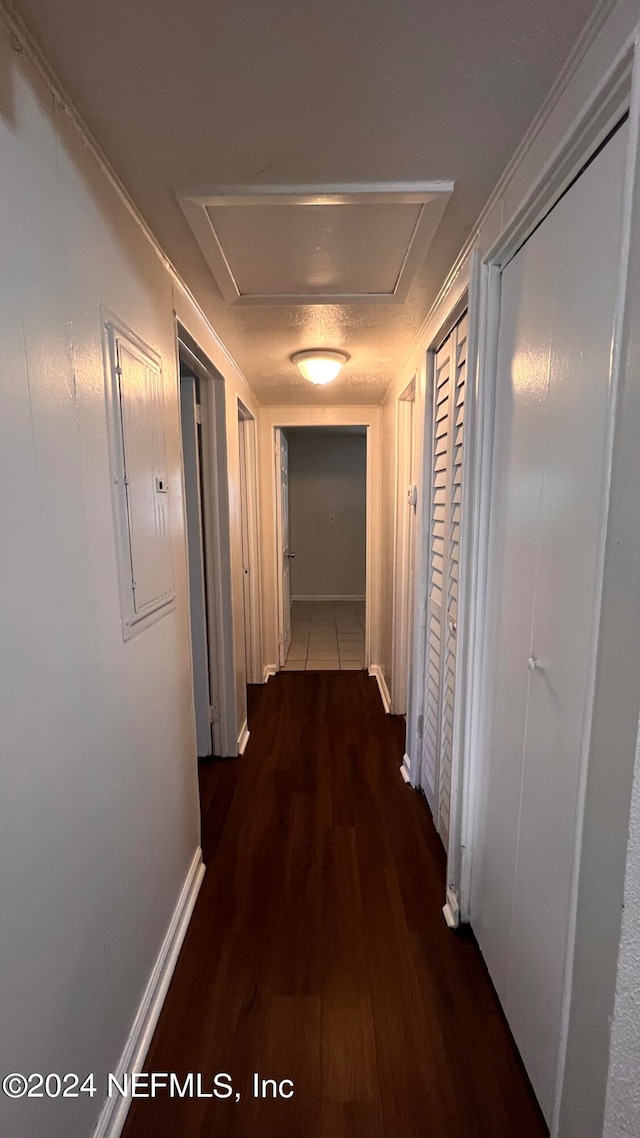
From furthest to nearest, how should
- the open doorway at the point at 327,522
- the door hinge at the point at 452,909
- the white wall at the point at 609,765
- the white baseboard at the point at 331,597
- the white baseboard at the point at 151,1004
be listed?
the white baseboard at the point at 331,597
the open doorway at the point at 327,522
the door hinge at the point at 452,909
the white baseboard at the point at 151,1004
the white wall at the point at 609,765

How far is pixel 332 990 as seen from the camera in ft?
4.31

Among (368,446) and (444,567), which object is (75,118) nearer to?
(444,567)

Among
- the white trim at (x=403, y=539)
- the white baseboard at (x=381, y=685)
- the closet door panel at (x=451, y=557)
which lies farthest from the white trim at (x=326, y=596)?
the closet door panel at (x=451, y=557)

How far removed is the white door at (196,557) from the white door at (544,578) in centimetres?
143

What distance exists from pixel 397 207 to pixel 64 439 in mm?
1014

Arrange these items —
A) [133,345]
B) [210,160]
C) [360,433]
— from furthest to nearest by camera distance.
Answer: [360,433] < [133,345] < [210,160]

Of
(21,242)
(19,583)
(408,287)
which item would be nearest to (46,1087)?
(19,583)

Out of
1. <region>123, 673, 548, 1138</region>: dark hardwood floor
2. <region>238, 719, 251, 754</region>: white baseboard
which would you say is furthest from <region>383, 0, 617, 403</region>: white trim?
<region>238, 719, 251, 754</region>: white baseboard

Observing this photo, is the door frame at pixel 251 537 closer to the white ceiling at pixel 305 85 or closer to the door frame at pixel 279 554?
the door frame at pixel 279 554

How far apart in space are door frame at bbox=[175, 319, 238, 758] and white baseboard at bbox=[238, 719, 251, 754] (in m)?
0.06

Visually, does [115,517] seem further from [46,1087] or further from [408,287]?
[408,287]

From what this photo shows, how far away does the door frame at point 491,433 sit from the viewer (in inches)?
27.8

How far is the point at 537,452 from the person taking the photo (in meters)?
1.04

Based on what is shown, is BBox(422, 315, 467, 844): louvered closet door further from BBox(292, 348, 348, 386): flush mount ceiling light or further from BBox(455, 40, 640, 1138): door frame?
BBox(292, 348, 348, 386): flush mount ceiling light
